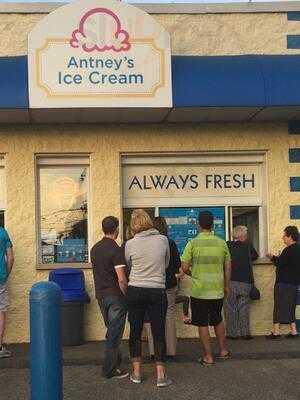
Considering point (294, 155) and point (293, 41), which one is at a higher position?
point (293, 41)

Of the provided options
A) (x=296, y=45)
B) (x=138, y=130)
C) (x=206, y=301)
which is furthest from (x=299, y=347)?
(x=296, y=45)

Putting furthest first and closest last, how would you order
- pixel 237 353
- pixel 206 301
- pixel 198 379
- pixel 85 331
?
pixel 85 331 → pixel 237 353 → pixel 206 301 → pixel 198 379

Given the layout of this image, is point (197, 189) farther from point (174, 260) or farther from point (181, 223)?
point (174, 260)

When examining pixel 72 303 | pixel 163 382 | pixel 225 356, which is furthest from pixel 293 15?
pixel 163 382

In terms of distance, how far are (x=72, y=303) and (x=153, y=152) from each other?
2.48m

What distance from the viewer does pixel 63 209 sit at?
31.6 feet

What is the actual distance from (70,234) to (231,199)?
2.48 meters

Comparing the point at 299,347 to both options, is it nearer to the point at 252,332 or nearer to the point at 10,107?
the point at 252,332

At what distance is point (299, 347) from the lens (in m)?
8.43

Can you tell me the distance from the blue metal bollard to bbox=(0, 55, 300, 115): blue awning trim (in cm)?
409

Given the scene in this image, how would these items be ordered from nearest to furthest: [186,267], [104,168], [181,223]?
[186,267] → [104,168] → [181,223]

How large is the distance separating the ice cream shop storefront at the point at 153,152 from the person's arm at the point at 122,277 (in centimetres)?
265

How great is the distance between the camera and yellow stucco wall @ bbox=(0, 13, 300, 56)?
948 centimetres

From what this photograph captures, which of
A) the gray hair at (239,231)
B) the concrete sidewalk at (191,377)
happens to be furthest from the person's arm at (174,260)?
the gray hair at (239,231)
